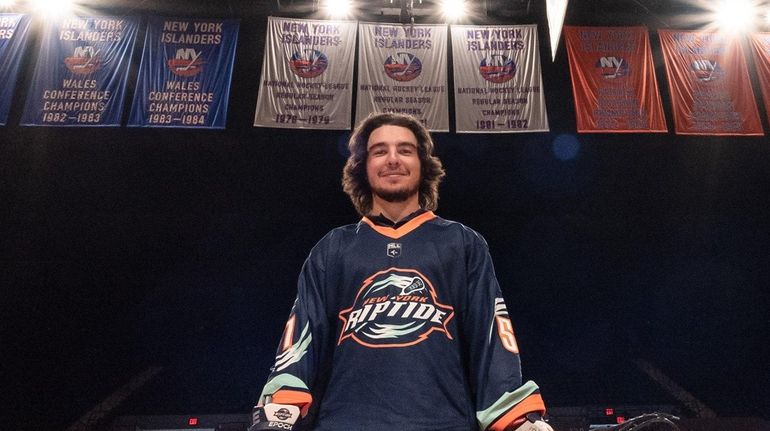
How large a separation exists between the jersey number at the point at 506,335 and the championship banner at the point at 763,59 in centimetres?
626

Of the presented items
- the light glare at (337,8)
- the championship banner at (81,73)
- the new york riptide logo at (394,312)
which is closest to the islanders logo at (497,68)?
the light glare at (337,8)

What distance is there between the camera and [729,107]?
18.4 feet

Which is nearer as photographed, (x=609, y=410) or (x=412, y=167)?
(x=412, y=167)

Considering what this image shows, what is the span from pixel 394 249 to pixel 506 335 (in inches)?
21.2

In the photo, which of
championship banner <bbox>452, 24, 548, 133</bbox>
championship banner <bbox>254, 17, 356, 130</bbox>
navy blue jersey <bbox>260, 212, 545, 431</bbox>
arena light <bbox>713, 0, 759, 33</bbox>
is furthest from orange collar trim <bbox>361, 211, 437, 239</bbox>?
arena light <bbox>713, 0, 759, 33</bbox>

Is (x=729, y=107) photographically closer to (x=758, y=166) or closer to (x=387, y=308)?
(x=758, y=166)

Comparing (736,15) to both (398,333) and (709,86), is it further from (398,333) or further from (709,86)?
(398,333)

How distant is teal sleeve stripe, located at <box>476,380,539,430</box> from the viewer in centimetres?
143

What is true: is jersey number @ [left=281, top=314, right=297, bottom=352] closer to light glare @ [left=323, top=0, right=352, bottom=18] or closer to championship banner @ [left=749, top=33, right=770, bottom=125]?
light glare @ [left=323, top=0, right=352, bottom=18]

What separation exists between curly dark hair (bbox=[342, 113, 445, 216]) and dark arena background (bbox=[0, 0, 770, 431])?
566cm

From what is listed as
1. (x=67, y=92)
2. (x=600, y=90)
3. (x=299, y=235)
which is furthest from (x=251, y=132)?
(x=600, y=90)

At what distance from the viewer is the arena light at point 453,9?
695cm

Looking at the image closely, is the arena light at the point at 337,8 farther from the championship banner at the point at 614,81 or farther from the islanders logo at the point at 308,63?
the championship banner at the point at 614,81

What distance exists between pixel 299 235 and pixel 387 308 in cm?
771
